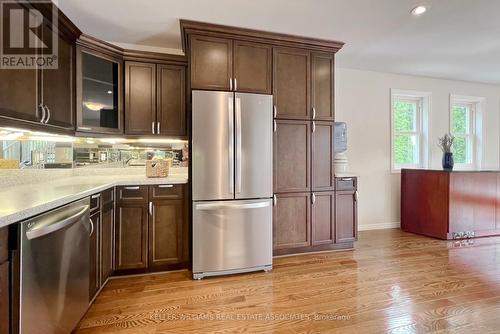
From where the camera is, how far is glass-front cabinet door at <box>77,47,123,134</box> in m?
2.57

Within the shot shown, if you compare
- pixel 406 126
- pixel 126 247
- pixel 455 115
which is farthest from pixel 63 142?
pixel 455 115

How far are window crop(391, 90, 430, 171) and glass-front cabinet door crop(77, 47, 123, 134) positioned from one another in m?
4.28

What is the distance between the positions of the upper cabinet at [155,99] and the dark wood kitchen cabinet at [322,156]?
155 cm

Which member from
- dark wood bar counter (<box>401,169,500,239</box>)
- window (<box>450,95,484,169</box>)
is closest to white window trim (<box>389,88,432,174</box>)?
dark wood bar counter (<box>401,169,500,239</box>)

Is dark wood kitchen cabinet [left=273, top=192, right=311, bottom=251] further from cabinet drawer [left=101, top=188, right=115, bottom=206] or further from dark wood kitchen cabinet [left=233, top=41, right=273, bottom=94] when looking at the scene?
cabinet drawer [left=101, top=188, right=115, bottom=206]

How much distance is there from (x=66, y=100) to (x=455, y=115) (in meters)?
6.21

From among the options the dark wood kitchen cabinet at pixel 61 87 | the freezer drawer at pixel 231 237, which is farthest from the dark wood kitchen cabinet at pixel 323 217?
the dark wood kitchen cabinet at pixel 61 87

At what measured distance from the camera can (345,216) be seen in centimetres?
336

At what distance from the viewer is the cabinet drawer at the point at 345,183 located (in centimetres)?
331

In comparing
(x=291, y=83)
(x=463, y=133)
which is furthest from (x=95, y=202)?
(x=463, y=133)

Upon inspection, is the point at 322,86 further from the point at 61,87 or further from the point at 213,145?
the point at 61,87

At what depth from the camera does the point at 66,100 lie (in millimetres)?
2381

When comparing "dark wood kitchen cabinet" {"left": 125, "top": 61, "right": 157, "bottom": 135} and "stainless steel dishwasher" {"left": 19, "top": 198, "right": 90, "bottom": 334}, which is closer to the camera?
"stainless steel dishwasher" {"left": 19, "top": 198, "right": 90, "bottom": 334}

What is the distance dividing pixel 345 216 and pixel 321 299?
1.41m
